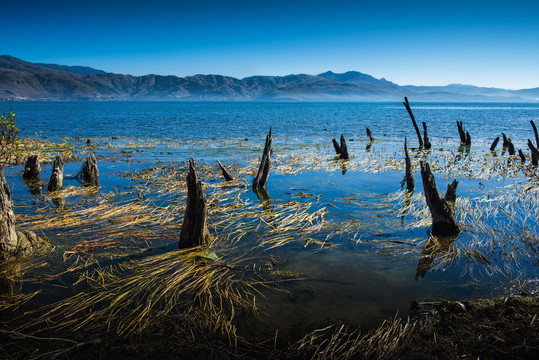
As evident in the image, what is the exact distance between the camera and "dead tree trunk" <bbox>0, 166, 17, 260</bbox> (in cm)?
688

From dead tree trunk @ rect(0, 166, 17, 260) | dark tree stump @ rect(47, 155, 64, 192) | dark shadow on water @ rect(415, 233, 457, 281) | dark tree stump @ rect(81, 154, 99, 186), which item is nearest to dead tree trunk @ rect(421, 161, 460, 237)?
dark shadow on water @ rect(415, 233, 457, 281)

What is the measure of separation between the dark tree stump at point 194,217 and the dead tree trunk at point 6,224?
365 centimetres

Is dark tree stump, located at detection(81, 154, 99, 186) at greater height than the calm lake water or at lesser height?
greater

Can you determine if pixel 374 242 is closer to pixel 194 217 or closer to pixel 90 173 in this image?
pixel 194 217

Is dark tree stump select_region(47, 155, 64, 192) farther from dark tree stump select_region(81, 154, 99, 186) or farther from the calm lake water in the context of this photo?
dark tree stump select_region(81, 154, 99, 186)

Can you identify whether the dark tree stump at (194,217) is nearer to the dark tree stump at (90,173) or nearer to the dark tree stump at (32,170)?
the dark tree stump at (90,173)

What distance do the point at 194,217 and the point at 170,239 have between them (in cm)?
115

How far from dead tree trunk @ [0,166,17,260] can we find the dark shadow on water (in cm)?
888

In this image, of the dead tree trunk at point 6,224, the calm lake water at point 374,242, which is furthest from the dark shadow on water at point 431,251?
the dead tree trunk at point 6,224

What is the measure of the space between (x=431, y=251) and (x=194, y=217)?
5.87 meters

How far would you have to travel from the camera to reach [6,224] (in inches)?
274

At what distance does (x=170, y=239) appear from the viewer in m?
8.41

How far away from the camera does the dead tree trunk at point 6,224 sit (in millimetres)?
6879

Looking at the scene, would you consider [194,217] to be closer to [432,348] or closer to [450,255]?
[432,348]
